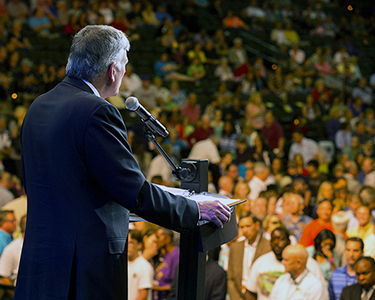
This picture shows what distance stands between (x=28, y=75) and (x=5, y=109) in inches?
37.0

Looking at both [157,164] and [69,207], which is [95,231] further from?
[157,164]

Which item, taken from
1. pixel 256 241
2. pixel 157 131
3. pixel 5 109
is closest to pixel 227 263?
pixel 256 241

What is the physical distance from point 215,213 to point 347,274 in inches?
110

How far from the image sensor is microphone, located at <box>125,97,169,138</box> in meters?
1.94

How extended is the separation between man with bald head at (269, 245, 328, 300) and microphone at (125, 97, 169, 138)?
255cm

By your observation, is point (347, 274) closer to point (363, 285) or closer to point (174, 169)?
point (363, 285)

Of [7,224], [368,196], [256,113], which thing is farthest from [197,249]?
[256,113]

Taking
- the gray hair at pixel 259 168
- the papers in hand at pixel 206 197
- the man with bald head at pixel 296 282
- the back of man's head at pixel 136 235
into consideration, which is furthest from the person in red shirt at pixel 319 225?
the papers in hand at pixel 206 197

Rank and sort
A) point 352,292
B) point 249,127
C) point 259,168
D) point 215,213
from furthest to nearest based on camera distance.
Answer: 1. point 249,127
2. point 259,168
3. point 352,292
4. point 215,213

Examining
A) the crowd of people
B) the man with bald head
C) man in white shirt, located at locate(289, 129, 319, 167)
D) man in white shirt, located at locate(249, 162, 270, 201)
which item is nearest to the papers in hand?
the crowd of people

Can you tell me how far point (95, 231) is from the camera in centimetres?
178

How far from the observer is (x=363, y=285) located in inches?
162

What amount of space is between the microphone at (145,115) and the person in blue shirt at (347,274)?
9.33ft

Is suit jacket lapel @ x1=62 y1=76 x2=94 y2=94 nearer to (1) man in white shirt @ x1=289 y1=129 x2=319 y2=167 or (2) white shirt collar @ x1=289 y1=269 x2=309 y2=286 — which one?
(2) white shirt collar @ x1=289 y1=269 x2=309 y2=286
